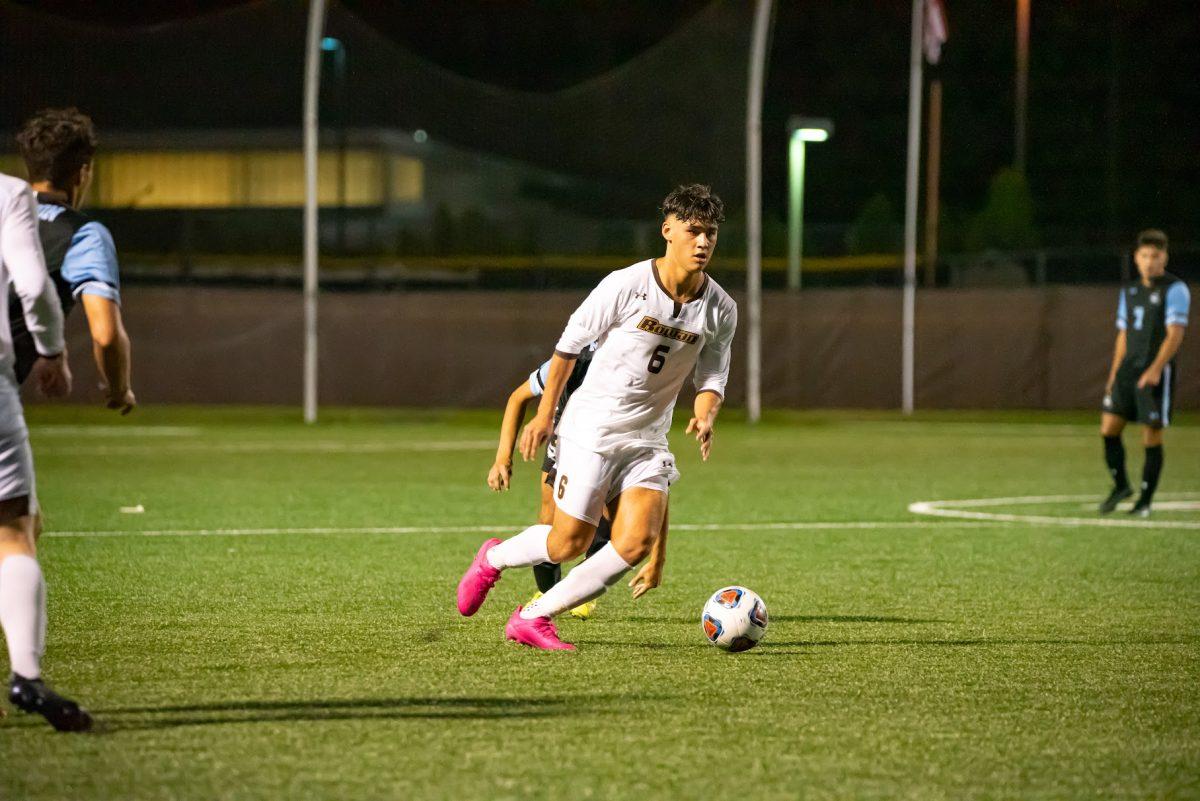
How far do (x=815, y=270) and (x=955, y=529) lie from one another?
960 inches

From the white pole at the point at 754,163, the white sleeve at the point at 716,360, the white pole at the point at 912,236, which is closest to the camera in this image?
the white sleeve at the point at 716,360

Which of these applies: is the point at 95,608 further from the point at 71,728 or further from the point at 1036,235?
the point at 1036,235

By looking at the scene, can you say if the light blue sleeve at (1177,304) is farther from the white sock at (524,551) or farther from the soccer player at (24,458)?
the soccer player at (24,458)

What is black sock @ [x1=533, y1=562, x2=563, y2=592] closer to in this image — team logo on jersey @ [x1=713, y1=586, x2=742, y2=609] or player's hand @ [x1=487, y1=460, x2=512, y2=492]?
player's hand @ [x1=487, y1=460, x2=512, y2=492]

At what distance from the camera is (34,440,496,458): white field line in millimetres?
19078

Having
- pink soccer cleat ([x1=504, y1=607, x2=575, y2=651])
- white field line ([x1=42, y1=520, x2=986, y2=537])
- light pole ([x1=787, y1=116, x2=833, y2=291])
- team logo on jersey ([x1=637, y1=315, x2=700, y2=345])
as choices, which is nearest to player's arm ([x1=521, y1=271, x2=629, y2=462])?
team logo on jersey ([x1=637, y1=315, x2=700, y2=345])

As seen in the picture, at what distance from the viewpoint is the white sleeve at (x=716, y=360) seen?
22.6 feet

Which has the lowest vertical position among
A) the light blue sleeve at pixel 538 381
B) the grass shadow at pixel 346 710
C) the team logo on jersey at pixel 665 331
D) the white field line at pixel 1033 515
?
the white field line at pixel 1033 515

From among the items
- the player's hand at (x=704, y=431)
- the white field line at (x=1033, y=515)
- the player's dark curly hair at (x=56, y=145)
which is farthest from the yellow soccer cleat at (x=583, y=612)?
the white field line at (x=1033, y=515)

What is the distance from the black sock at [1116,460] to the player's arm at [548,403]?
23.9 feet

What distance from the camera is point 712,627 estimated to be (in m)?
6.67

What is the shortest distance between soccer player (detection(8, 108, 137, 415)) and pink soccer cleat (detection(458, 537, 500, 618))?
7.05 feet

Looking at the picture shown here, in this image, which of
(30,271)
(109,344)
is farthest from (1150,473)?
(30,271)

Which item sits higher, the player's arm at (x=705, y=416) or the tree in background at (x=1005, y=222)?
the tree in background at (x=1005, y=222)
